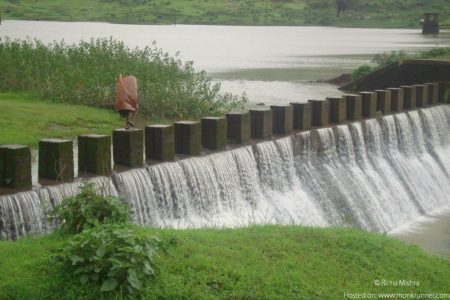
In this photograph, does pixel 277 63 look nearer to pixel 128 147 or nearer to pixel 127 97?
pixel 127 97

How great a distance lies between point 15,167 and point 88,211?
2773mm

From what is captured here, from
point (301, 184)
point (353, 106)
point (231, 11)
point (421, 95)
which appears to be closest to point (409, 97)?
point (421, 95)

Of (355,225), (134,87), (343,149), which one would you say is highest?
(134,87)

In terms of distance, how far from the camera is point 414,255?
8719 millimetres

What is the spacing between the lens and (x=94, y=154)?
1148cm

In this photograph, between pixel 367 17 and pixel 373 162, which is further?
pixel 367 17

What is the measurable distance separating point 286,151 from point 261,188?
130 cm

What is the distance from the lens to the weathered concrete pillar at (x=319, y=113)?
17922 millimetres

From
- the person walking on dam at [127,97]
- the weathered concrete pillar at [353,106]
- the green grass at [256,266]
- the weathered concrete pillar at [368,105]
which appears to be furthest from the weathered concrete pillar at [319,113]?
the green grass at [256,266]

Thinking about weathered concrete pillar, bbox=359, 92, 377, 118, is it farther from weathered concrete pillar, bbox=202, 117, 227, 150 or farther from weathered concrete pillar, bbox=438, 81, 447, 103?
weathered concrete pillar, bbox=202, 117, 227, 150

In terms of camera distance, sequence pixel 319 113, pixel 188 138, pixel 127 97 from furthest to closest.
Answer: pixel 319 113, pixel 188 138, pixel 127 97

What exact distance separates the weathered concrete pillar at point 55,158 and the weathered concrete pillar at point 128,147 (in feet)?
4.37

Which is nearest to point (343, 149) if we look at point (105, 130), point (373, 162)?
point (373, 162)

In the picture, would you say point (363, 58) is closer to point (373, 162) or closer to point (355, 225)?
point (373, 162)
